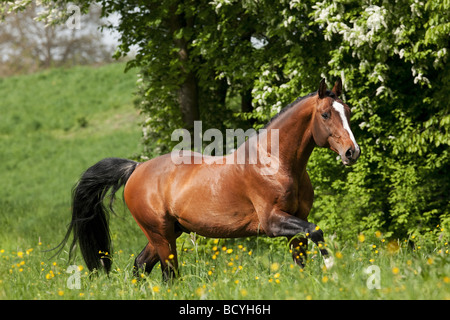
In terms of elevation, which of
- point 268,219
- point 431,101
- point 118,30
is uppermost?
point 118,30

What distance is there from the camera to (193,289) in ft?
18.0

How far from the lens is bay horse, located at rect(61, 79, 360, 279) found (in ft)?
18.2

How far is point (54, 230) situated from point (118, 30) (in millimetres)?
5312

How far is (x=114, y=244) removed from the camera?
41.7 feet

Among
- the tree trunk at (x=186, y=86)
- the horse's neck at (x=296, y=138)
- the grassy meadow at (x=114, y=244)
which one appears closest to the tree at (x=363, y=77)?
the tree trunk at (x=186, y=86)

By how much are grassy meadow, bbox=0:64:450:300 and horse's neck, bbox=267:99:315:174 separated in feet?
2.65

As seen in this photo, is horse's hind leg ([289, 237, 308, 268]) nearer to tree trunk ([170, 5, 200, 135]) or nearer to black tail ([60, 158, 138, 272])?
black tail ([60, 158, 138, 272])

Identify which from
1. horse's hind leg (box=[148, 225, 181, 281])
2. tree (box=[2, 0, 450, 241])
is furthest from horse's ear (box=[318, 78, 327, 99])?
tree (box=[2, 0, 450, 241])

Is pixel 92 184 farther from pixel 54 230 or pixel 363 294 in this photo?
pixel 54 230

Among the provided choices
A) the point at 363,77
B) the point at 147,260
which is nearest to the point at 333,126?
the point at 147,260

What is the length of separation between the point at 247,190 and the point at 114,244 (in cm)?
736

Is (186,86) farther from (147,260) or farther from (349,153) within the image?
(349,153)

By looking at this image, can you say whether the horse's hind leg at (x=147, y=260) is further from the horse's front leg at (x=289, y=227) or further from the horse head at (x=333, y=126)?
the horse head at (x=333, y=126)
